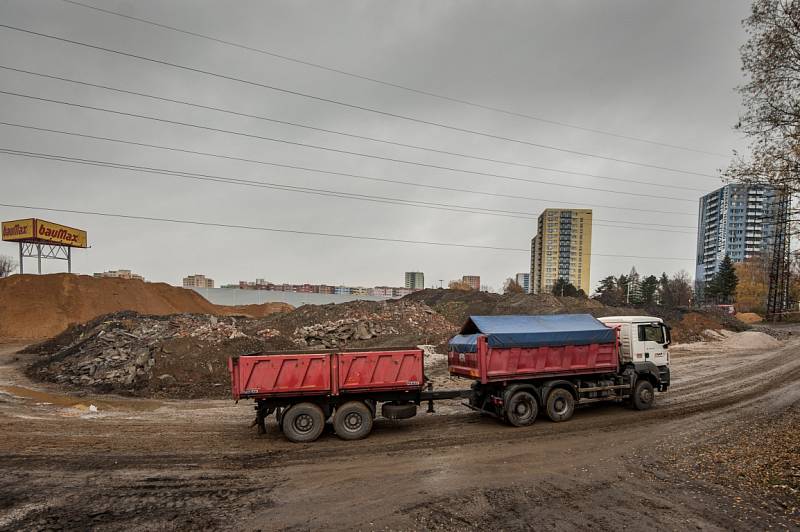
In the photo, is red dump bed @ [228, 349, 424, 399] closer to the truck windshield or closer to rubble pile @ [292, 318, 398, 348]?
the truck windshield

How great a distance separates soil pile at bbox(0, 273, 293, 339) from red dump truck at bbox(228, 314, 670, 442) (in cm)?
4466

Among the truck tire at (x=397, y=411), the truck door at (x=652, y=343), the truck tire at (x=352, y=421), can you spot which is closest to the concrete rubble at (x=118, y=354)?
the truck tire at (x=352, y=421)

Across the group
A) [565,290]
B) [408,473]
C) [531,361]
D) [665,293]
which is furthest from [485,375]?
[665,293]

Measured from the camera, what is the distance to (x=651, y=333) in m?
14.3

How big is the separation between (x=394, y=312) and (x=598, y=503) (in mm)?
27091

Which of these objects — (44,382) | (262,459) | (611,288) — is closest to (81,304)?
(44,382)

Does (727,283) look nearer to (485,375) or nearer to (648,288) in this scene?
(648,288)

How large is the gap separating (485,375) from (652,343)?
6.72 meters

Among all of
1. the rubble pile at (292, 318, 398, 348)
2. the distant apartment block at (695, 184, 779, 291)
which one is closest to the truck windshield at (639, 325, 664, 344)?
the rubble pile at (292, 318, 398, 348)

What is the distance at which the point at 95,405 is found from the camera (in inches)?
618

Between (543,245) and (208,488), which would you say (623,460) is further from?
(543,245)

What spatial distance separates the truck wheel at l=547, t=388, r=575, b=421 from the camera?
1216cm

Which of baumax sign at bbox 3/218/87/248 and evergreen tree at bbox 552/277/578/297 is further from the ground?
baumax sign at bbox 3/218/87/248

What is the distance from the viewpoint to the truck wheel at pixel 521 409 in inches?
460
